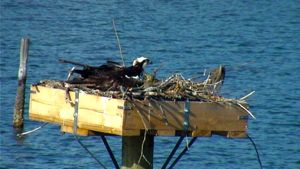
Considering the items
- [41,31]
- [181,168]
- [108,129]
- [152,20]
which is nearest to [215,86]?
[108,129]

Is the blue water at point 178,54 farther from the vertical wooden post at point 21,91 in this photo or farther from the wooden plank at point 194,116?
the wooden plank at point 194,116

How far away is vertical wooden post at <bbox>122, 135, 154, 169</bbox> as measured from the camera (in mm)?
11844

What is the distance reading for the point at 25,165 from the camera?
23.3m

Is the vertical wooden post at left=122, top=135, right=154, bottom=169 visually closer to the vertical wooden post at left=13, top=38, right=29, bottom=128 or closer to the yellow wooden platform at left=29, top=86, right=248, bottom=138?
the yellow wooden platform at left=29, top=86, right=248, bottom=138

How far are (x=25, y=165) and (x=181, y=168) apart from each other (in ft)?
9.34

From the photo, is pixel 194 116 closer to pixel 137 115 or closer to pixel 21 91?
pixel 137 115

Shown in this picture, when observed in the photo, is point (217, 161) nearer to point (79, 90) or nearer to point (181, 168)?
point (181, 168)

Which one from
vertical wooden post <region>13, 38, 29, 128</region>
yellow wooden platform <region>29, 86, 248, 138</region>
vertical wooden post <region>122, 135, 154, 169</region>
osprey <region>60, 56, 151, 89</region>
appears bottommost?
vertical wooden post <region>13, 38, 29, 128</region>

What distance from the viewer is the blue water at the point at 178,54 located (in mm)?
24328

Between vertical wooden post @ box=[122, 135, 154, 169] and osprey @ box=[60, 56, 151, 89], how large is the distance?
55cm

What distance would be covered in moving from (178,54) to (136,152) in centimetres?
2805

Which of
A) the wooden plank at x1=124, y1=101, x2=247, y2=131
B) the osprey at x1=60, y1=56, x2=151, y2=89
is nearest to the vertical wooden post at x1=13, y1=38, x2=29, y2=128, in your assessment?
the osprey at x1=60, y1=56, x2=151, y2=89

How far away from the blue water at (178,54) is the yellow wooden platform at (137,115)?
29.5ft

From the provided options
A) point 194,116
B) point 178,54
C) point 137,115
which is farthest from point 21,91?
point 137,115
